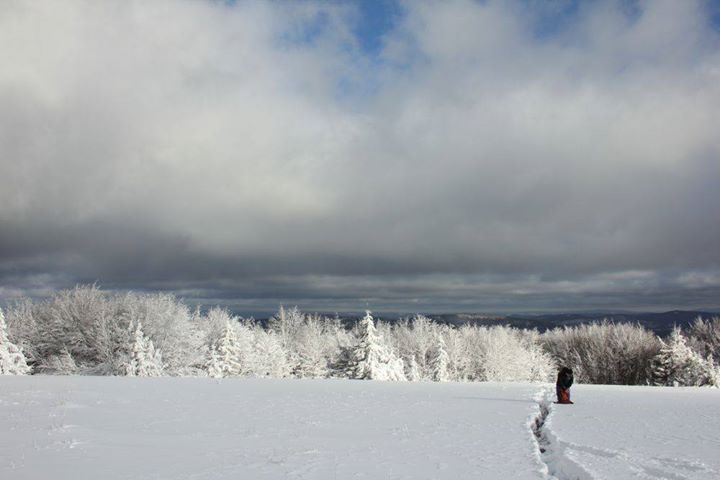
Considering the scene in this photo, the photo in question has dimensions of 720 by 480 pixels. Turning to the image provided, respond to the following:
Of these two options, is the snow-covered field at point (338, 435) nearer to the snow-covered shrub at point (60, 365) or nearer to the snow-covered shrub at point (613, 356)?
the snow-covered shrub at point (60, 365)

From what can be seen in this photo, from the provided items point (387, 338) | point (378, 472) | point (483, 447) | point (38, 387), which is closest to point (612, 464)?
point (483, 447)

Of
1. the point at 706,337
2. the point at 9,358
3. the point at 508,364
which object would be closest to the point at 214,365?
the point at 9,358

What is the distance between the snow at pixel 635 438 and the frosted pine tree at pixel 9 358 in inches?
1513

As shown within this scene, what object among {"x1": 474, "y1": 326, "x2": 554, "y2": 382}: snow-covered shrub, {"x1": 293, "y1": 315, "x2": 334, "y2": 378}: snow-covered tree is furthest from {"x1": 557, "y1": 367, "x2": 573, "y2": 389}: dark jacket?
{"x1": 474, "y1": 326, "x2": 554, "y2": 382}: snow-covered shrub

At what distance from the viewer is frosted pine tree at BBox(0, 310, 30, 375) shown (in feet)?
122

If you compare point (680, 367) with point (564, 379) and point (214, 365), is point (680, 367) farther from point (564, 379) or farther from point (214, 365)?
point (214, 365)

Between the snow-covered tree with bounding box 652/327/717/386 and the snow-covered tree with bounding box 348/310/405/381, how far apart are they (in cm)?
3146

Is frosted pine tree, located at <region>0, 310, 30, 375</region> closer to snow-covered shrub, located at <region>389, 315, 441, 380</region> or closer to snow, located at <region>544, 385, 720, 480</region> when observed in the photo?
snow, located at <region>544, 385, 720, 480</region>

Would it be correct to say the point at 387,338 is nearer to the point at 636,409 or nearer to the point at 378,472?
the point at 636,409

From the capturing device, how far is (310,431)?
1333 cm

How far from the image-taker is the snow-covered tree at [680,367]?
53969 mm

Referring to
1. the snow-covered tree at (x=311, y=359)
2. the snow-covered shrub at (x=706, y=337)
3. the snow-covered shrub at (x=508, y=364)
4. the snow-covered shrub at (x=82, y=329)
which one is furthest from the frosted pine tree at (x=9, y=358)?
the snow-covered shrub at (x=706, y=337)

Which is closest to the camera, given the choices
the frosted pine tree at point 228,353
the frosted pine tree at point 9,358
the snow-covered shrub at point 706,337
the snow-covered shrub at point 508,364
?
the frosted pine tree at point 9,358

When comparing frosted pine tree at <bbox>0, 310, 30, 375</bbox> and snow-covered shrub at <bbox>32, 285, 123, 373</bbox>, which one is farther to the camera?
snow-covered shrub at <bbox>32, 285, 123, 373</bbox>
